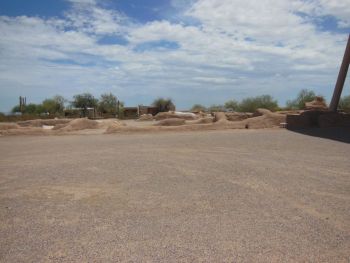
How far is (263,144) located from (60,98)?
7317 centimetres

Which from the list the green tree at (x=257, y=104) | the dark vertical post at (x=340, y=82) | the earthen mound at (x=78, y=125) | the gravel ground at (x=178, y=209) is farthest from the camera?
the green tree at (x=257, y=104)

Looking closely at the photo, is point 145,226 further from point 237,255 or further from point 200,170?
point 200,170

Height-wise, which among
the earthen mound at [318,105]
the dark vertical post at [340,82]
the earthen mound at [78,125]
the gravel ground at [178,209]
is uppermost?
the dark vertical post at [340,82]

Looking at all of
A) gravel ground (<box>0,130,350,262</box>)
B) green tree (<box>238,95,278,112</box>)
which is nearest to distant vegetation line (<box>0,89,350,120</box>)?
green tree (<box>238,95,278,112</box>)

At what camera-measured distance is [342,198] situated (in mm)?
6629

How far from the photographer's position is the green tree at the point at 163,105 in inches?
2456

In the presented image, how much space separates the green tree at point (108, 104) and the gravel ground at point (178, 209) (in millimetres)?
63077

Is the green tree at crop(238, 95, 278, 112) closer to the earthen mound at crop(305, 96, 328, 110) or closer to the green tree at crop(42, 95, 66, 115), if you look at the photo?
the earthen mound at crop(305, 96, 328, 110)

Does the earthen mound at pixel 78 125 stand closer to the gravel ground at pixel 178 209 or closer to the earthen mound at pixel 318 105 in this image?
the gravel ground at pixel 178 209

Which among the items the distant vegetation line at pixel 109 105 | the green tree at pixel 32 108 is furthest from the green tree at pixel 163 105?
the green tree at pixel 32 108

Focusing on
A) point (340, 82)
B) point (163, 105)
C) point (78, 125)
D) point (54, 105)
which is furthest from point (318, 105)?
point (54, 105)

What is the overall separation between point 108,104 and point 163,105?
17936mm

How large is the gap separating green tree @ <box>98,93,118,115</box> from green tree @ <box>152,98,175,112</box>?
1098 centimetres

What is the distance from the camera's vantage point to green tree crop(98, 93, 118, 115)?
74.1m
